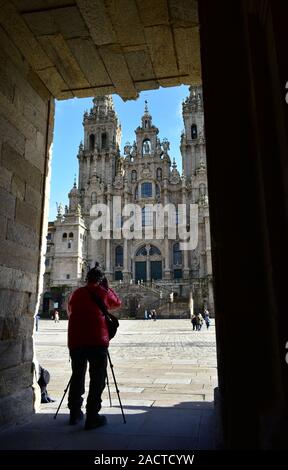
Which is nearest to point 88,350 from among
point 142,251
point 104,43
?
point 104,43

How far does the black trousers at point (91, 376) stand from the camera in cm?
353

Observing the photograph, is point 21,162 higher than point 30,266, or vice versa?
point 21,162

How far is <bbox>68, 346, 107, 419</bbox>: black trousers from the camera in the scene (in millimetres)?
Result: 3529

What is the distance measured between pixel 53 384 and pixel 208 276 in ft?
120

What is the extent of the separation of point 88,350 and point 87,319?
33 cm

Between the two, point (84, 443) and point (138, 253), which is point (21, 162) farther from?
point (138, 253)

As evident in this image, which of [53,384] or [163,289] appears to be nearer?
[53,384]

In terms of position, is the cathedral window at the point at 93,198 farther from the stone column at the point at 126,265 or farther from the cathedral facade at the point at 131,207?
the stone column at the point at 126,265

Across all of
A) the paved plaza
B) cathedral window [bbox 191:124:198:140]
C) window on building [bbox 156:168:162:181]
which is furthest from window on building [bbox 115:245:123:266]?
the paved plaza

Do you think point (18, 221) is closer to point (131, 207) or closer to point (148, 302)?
point (148, 302)

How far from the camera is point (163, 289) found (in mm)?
41844

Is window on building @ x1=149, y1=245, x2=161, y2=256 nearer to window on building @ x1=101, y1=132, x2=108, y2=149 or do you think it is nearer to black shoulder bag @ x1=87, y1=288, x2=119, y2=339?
window on building @ x1=101, y1=132, x2=108, y2=149

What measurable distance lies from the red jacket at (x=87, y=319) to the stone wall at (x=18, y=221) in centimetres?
75

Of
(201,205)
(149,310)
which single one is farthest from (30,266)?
(201,205)
